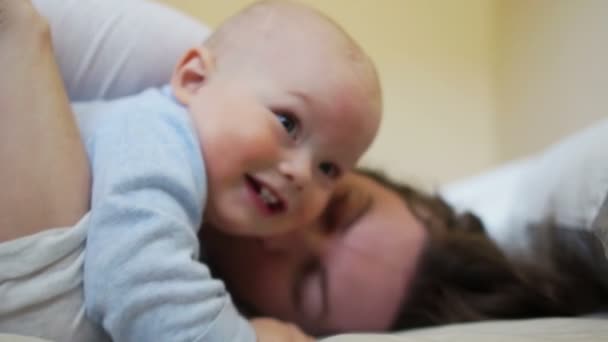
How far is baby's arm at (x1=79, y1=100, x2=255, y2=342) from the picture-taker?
1.57ft

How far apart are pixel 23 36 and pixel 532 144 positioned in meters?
1.49

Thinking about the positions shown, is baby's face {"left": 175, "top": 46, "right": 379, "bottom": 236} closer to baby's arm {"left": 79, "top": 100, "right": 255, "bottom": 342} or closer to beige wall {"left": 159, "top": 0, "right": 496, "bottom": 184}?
baby's arm {"left": 79, "top": 100, "right": 255, "bottom": 342}

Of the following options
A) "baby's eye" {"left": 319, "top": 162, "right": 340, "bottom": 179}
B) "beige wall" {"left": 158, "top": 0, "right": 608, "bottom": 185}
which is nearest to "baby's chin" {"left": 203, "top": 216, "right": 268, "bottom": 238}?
"baby's eye" {"left": 319, "top": 162, "right": 340, "bottom": 179}

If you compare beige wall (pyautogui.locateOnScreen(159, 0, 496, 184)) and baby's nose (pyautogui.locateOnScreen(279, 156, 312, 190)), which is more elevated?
baby's nose (pyautogui.locateOnScreen(279, 156, 312, 190))

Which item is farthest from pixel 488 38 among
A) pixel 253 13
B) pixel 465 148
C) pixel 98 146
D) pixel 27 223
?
pixel 27 223

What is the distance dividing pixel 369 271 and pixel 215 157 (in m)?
0.29

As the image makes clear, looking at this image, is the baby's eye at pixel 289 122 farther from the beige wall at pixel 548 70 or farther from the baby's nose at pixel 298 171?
the beige wall at pixel 548 70

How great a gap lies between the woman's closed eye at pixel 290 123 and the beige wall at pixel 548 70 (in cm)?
99

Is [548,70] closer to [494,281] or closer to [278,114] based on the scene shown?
[494,281]

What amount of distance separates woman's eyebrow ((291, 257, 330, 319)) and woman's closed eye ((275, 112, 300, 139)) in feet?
0.64

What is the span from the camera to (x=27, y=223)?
48 cm

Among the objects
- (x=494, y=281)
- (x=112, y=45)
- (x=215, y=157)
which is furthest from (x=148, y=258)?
(x=494, y=281)

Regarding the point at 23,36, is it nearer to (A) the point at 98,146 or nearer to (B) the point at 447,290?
(A) the point at 98,146

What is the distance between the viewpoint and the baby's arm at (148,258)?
477 millimetres
